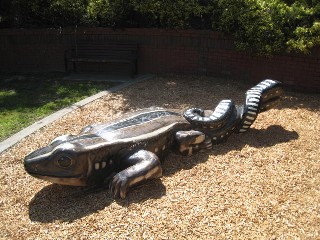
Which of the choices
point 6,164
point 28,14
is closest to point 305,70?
point 6,164

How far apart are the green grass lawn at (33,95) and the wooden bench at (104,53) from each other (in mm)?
741

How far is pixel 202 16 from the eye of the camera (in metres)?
10.2

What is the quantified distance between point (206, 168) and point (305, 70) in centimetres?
456

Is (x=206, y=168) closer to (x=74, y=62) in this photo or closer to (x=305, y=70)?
(x=305, y=70)

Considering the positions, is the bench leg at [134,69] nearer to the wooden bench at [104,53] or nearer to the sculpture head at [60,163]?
the wooden bench at [104,53]

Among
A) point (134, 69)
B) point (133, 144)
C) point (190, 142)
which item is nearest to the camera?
point (133, 144)

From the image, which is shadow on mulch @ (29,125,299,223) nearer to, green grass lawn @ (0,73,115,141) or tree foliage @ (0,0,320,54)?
green grass lawn @ (0,73,115,141)

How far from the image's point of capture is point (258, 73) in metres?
8.78

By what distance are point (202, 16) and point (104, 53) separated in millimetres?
2906

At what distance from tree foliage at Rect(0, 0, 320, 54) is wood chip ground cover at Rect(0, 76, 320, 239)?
275 cm

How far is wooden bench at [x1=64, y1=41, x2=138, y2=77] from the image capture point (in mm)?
9938

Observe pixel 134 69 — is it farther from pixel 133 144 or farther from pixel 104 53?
pixel 133 144

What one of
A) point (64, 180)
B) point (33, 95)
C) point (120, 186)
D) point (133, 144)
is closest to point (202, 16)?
point (33, 95)

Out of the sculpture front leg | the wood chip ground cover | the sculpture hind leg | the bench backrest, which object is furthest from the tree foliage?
the sculpture front leg
